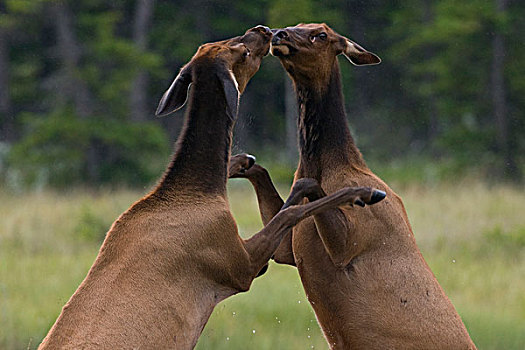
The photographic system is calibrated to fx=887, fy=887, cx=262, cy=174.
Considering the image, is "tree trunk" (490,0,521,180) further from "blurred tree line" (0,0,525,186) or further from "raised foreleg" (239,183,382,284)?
"raised foreleg" (239,183,382,284)

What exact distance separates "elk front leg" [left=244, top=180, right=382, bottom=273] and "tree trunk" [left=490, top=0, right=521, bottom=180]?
763 inches

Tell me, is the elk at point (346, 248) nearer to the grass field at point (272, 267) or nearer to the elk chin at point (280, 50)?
the elk chin at point (280, 50)

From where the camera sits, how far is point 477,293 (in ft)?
34.3

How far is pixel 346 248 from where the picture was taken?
18.0 feet

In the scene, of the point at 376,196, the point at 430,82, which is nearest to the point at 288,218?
the point at 376,196

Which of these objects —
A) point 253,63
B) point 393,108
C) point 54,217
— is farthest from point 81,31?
point 253,63

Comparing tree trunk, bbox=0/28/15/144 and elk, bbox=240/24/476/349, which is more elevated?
elk, bbox=240/24/476/349

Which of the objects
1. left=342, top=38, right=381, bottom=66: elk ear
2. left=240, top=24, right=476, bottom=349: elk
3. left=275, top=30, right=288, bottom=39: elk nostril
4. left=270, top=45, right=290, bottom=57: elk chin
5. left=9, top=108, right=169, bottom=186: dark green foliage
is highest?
left=275, top=30, right=288, bottom=39: elk nostril

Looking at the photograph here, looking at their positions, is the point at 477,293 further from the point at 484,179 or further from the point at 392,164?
the point at 392,164

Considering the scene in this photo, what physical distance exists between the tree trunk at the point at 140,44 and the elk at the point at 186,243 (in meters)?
19.8

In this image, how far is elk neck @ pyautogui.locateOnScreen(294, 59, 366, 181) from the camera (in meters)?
5.84

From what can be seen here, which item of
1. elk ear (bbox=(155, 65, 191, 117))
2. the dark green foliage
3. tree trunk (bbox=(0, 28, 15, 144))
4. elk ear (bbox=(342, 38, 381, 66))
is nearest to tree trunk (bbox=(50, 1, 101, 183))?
the dark green foliage

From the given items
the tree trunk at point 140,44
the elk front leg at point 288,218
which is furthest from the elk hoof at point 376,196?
the tree trunk at point 140,44

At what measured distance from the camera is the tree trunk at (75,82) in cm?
2362
